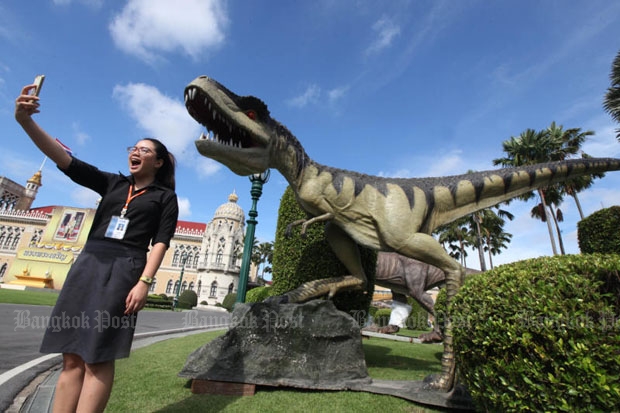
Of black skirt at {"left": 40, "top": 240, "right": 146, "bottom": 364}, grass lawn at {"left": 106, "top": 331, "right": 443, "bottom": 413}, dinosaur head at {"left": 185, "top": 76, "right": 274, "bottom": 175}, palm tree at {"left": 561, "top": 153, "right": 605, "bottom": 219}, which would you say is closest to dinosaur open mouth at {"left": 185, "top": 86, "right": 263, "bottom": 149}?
dinosaur head at {"left": 185, "top": 76, "right": 274, "bottom": 175}

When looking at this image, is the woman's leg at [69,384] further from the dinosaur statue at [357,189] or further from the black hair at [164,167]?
A: the dinosaur statue at [357,189]

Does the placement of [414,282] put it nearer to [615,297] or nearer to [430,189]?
[430,189]

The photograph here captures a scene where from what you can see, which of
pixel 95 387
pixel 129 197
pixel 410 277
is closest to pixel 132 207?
pixel 129 197

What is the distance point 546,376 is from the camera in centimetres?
192

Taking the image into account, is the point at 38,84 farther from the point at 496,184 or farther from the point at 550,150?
the point at 550,150

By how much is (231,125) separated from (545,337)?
3.00 meters

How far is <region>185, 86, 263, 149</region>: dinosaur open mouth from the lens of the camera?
308cm

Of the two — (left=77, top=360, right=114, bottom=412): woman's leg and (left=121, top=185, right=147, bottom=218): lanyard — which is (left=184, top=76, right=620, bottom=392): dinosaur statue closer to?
(left=121, top=185, right=147, bottom=218): lanyard

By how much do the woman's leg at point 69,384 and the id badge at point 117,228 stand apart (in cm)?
78

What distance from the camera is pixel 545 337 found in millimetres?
1965

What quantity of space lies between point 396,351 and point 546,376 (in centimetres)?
497

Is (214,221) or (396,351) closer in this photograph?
(396,351)

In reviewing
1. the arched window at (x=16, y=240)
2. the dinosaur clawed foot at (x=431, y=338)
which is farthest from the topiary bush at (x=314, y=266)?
the arched window at (x=16, y=240)

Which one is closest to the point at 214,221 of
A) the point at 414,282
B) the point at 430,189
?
the point at 414,282
